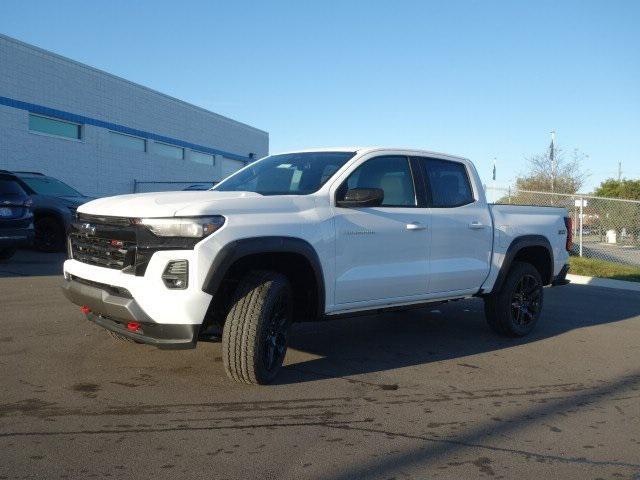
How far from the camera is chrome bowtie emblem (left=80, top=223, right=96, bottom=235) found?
4688 mm

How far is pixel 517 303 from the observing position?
22.8ft

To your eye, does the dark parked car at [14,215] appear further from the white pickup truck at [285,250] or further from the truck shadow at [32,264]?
the white pickup truck at [285,250]

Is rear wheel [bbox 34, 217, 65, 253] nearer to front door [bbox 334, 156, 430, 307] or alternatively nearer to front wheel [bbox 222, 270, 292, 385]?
front door [bbox 334, 156, 430, 307]

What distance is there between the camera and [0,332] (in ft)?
19.9

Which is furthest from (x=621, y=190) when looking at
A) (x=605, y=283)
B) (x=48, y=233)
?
(x=48, y=233)

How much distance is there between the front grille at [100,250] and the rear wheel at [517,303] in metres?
4.00

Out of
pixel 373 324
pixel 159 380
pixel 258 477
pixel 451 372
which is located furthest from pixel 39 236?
pixel 258 477

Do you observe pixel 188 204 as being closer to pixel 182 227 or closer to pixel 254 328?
pixel 182 227

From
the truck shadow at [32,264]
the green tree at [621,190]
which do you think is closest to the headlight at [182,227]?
the truck shadow at [32,264]

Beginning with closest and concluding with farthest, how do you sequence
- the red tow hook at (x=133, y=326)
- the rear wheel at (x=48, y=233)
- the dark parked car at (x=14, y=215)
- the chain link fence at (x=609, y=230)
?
1. the red tow hook at (x=133, y=326)
2. the dark parked car at (x=14, y=215)
3. the rear wheel at (x=48, y=233)
4. the chain link fence at (x=609, y=230)

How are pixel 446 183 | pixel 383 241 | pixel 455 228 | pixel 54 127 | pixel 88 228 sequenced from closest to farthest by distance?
pixel 88 228 → pixel 383 241 → pixel 455 228 → pixel 446 183 → pixel 54 127

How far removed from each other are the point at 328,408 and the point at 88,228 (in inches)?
86.5

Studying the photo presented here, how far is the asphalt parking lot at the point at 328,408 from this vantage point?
3420 millimetres

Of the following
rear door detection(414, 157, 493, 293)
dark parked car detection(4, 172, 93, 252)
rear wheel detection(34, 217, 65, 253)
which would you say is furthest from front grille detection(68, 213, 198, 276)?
rear wheel detection(34, 217, 65, 253)
